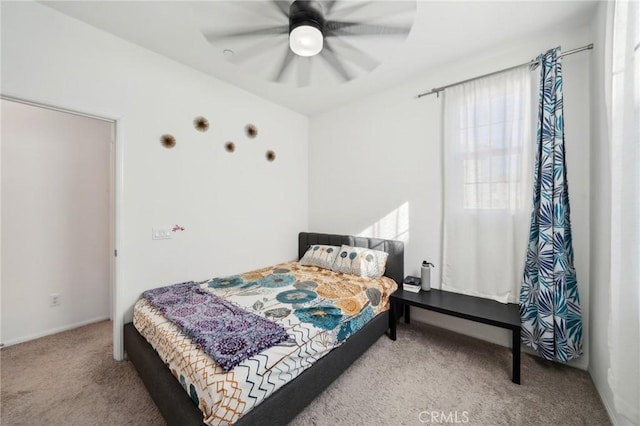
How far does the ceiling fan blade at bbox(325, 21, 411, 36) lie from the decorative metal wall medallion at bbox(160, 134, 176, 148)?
1.86 m

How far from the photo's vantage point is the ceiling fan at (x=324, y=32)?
1.11 metres

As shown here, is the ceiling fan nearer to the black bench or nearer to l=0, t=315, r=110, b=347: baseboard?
the black bench

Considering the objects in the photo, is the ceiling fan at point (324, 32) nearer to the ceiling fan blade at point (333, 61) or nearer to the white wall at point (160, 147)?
the ceiling fan blade at point (333, 61)

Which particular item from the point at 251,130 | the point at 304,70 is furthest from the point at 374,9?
the point at 251,130

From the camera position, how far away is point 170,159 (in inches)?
94.2

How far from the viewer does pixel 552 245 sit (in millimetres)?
1871

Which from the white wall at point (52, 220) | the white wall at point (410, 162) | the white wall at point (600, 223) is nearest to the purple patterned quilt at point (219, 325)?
the white wall at point (52, 220)

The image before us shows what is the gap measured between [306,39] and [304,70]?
0.40 m

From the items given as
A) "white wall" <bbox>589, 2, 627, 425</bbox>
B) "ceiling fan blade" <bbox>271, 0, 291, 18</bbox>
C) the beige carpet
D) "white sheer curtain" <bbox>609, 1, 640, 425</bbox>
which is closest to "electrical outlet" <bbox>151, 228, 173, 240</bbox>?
the beige carpet

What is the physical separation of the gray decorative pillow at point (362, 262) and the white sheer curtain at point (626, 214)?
1.68 metres

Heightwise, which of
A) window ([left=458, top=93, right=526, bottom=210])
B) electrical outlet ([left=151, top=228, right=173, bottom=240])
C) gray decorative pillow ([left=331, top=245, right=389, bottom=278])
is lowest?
gray decorative pillow ([left=331, top=245, right=389, bottom=278])

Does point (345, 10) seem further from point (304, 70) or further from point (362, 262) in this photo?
point (362, 262)

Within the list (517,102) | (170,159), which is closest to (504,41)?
(517,102)

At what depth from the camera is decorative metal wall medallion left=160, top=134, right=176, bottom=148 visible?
2340 millimetres
